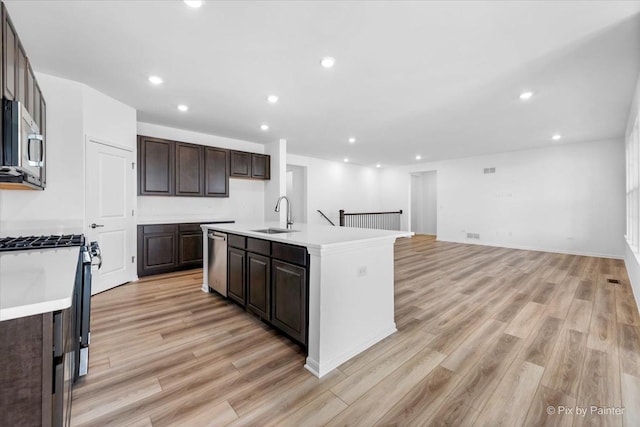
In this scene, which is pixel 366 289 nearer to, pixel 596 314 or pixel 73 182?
pixel 596 314

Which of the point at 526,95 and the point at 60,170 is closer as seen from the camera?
the point at 60,170

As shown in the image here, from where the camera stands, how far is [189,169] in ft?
15.9

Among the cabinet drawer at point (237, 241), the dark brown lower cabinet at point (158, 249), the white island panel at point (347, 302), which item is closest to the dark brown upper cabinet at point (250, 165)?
the dark brown lower cabinet at point (158, 249)

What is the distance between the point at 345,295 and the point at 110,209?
138 inches

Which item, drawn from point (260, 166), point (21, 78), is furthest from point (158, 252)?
point (21, 78)

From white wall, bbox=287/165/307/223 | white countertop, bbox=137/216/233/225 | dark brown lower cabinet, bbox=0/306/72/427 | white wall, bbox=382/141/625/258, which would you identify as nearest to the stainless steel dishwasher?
white countertop, bbox=137/216/233/225

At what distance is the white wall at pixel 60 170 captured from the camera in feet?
9.51

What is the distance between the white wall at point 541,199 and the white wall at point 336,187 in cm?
239

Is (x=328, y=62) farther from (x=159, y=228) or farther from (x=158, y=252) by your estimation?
(x=158, y=252)

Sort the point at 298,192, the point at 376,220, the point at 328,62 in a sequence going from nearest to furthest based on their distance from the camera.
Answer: the point at 328,62 < the point at 298,192 < the point at 376,220

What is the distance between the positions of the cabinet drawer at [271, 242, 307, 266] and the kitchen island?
0.04 metres

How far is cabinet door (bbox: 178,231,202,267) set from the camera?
15.2 ft

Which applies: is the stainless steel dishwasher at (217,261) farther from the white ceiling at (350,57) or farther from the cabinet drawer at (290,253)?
the white ceiling at (350,57)

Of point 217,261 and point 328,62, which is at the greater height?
point 328,62
